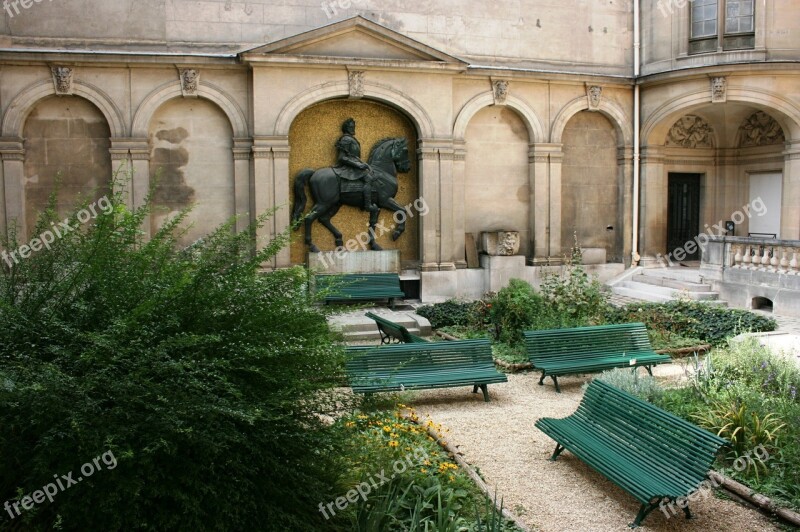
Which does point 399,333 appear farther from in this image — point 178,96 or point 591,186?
point 591,186

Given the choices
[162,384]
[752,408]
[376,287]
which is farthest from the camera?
[376,287]

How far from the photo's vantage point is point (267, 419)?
3686 mm

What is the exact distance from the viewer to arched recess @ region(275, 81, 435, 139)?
1495cm

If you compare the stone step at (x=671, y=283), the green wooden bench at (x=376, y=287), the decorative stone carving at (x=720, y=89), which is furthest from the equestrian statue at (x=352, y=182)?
the decorative stone carving at (x=720, y=89)

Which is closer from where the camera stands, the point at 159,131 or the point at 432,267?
the point at 159,131

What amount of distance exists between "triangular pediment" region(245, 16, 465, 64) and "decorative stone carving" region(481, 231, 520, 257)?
411 centimetres

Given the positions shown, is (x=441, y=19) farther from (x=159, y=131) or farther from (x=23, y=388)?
(x=23, y=388)

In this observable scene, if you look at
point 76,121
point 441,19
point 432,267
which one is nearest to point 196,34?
point 76,121

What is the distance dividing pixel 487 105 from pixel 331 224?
4.81 m

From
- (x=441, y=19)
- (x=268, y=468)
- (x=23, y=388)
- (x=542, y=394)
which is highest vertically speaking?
(x=441, y=19)

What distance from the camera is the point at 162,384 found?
3566 mm

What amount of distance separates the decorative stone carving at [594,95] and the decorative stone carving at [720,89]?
2.63m

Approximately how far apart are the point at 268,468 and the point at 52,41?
1371 centimetres

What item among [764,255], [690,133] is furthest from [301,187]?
[690,133]
